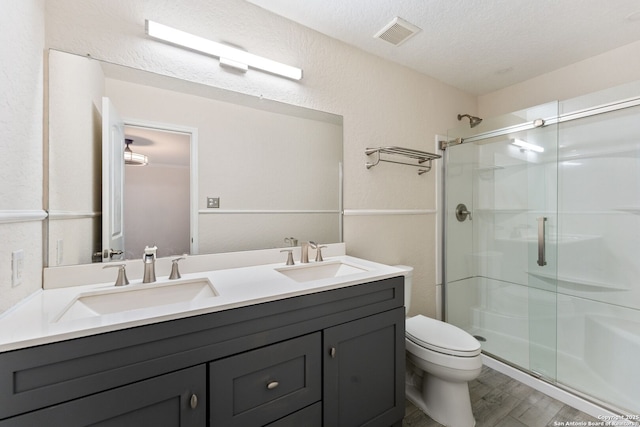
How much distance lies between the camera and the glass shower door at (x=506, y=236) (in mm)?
1941

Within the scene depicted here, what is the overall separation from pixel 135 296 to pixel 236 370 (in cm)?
55

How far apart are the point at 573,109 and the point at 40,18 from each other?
9.69ft

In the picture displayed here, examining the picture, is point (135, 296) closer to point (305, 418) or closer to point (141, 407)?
point (141, 407)

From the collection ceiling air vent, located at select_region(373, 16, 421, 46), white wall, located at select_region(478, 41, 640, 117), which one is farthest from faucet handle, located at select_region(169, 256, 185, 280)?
white wall, located at select_region(478, 41, 640, 117)

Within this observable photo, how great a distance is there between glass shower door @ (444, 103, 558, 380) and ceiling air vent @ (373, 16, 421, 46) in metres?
1.02

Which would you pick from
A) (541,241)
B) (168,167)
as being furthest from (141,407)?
(541,241)

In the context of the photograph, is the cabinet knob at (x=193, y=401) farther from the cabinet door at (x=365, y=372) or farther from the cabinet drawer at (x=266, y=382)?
the cabinet door at (x=365, y=372)

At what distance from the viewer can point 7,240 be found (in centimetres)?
86

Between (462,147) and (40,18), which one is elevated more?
(40,18)

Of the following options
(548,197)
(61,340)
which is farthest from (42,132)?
(548,197)

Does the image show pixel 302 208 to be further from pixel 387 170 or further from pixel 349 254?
pixel 387 170

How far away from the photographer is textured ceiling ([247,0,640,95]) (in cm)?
154

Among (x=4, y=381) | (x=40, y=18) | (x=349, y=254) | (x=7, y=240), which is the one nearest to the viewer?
(x=4, y=381)

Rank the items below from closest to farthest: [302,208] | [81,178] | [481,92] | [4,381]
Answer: [4,381] → [81,178] → [302,208] → [481,92]
